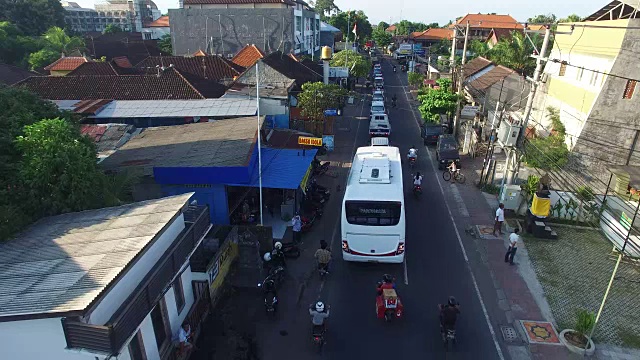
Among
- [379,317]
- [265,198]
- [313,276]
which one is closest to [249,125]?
[265,198]

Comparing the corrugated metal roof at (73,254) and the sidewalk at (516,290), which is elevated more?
the corrugated metal roof at (73,254)

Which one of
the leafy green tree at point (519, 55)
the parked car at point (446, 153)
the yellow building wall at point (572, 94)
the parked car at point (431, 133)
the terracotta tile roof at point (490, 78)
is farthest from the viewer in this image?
the leafy green tree at point (519, 55)

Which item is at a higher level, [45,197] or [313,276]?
[45,197]

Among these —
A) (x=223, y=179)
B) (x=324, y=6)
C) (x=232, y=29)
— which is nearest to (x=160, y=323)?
(x=223, y=179)

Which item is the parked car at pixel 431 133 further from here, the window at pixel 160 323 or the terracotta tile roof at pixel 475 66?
the window at pixel 160 323

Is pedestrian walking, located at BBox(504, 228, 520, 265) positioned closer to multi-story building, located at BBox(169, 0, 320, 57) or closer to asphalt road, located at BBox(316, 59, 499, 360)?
asphalt road, located at BBox(316, 59, 499, 360)

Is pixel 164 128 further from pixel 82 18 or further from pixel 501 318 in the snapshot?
pixel 82 18

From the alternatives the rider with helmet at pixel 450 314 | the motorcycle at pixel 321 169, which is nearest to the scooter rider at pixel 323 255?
the rider with helmet at pixel 450 314
